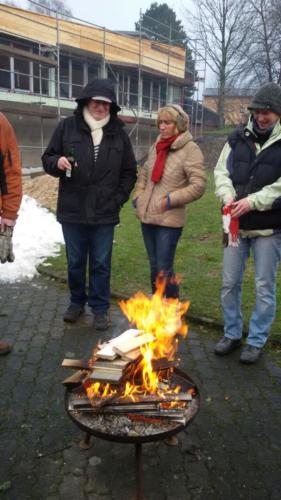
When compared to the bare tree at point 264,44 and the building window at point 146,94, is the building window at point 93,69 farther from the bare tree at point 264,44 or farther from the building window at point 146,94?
the bare tree at point 264,44

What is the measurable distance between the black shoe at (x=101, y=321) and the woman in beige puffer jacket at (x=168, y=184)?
76 centimetres

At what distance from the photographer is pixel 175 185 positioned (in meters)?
4.15

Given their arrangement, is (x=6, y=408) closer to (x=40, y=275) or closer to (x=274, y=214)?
(x=274, y=214)

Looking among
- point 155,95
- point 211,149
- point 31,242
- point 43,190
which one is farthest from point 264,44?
point 31,242

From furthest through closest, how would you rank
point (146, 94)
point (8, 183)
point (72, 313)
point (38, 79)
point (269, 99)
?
point (146, 94)
point (38, 79)
point (72, 313)
point (8, 183)
point (269, 99)

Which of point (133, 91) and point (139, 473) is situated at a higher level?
point (133, 91)

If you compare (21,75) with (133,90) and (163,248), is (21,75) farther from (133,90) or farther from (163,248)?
(163,248)

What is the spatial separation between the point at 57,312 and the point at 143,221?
1554 millimetres

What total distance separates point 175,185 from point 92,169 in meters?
0.78

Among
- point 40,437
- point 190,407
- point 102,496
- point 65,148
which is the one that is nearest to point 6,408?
point 40,437

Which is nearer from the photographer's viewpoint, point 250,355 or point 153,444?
point 153,444

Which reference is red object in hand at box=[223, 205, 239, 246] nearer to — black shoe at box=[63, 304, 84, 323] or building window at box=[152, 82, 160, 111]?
black shoe at box=[63, 304, 84, 323]

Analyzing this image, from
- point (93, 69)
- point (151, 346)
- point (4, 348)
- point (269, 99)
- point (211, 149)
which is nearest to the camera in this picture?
point (151, 346)

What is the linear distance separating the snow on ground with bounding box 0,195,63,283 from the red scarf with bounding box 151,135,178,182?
276 centimetres
